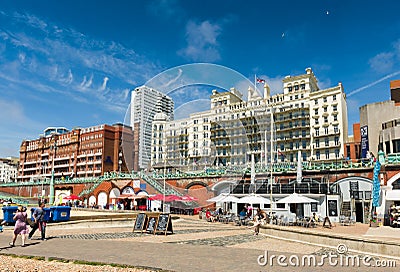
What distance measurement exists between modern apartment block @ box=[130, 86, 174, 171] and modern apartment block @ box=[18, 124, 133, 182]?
283 feet

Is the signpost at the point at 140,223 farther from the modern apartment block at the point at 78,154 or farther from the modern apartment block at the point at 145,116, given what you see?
the modern apartment block at the point at 78,154

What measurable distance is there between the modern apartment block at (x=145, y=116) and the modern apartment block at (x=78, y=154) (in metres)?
86.3

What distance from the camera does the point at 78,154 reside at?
111m

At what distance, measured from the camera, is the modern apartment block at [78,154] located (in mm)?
103812

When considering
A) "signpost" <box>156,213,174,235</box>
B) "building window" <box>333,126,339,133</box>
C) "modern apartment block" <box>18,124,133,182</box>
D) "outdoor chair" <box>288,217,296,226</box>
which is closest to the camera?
"signpost" <box>156,213,174,235</box>

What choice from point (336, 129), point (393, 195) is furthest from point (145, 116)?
point (336, 129)

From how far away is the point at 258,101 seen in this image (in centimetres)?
1437

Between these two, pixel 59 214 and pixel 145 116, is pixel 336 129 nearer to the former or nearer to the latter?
pixel 59 214

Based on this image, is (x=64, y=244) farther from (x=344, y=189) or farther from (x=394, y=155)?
(x=394, y=155)

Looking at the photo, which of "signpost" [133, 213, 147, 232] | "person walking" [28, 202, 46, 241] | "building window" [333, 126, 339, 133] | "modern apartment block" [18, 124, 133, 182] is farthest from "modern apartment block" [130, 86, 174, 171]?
"modern apartment block" [18, 124, 133, 182]

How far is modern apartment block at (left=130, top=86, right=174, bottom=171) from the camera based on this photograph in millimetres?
10539

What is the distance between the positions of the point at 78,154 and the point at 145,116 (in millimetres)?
106863

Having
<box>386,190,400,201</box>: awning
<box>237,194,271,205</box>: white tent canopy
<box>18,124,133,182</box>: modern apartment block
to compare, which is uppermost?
<box>18,124,133,182</box>: modern apartment block

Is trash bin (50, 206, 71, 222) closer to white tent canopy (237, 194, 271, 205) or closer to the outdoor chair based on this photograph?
white tent canopy (237, 194, 271, 205)
